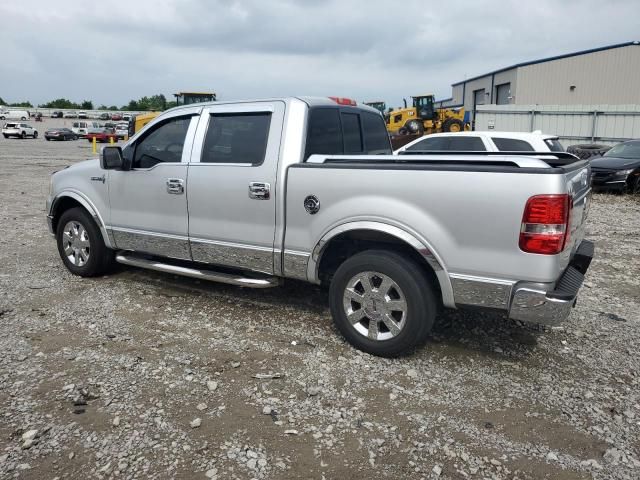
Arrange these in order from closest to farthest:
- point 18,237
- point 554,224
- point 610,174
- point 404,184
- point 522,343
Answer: point 554,224 < point 404,184 < point 522,343 < point 18,237 < point 610,174

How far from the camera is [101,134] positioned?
4000cm

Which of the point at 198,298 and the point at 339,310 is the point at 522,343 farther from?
the point at 198,298

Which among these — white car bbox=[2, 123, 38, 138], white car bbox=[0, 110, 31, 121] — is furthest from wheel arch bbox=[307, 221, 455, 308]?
white car bbox=[0, 110, 31, 121]

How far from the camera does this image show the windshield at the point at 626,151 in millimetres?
13778

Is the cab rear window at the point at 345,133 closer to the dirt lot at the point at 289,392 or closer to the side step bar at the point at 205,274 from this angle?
the side step bar at the point at 205,274

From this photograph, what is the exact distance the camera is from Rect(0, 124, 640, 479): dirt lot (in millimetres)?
2787

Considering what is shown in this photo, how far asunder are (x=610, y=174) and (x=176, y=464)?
1334cm

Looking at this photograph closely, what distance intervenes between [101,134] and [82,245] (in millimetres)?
38094

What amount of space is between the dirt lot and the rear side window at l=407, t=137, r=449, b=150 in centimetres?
553

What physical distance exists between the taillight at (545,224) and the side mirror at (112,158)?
12.4 ft

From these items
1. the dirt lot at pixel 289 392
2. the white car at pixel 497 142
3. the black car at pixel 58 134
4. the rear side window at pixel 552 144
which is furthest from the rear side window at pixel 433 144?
the black car at pixel 58 134

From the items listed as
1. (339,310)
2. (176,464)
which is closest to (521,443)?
(339,310)

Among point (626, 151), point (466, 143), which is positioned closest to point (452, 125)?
point (626, 151)

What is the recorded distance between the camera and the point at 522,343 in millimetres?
4254
